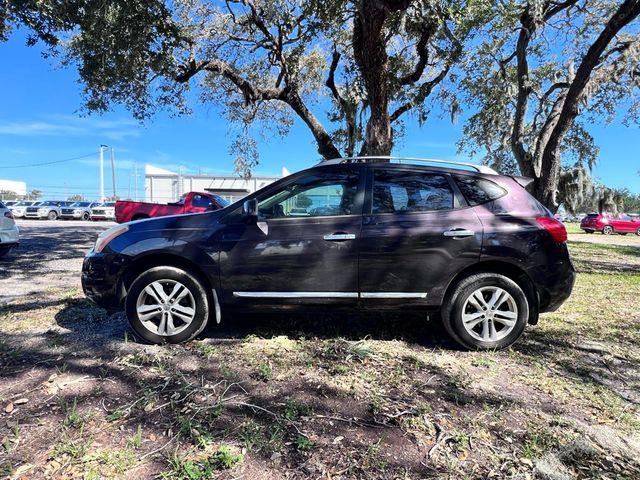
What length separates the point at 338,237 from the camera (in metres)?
3.89

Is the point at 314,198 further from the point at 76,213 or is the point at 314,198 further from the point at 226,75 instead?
the point at 76,213

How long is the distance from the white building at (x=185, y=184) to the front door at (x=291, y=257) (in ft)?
114

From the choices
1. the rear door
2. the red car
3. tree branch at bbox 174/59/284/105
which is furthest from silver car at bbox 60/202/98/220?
the red car

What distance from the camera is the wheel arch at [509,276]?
13.0 feet

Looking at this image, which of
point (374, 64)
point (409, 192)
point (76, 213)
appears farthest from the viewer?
point (76, 213)

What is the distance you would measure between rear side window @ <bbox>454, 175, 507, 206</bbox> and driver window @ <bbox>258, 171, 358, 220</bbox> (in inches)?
41.4

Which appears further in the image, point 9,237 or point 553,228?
point 9,237

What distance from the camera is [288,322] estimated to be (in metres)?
4.69

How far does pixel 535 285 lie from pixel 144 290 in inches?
145

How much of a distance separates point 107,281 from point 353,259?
2386 millimetres

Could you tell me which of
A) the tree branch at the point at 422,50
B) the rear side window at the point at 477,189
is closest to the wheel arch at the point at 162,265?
the rear side window at the point at 477,189

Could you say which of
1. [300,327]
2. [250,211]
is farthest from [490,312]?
[250,211]

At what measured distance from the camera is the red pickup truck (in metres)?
13.8

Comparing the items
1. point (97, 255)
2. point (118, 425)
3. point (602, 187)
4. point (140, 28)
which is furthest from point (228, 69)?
point (602, 187)
